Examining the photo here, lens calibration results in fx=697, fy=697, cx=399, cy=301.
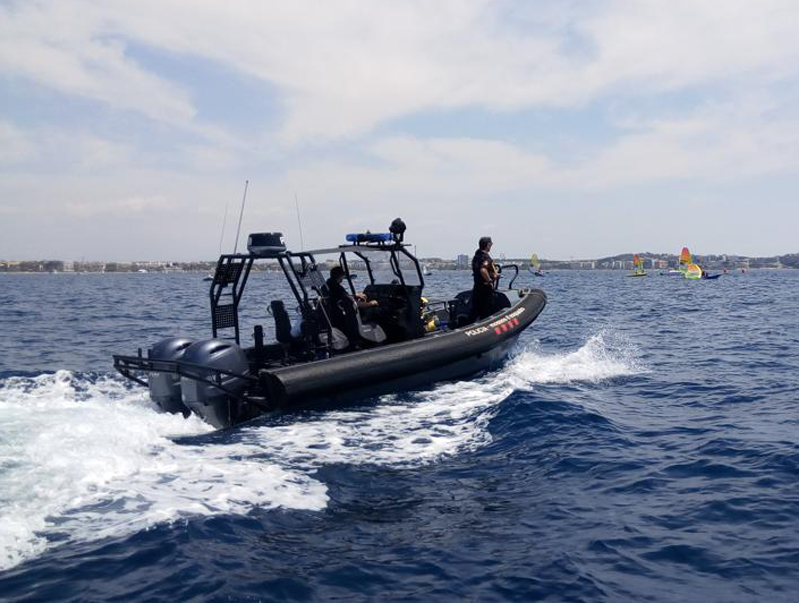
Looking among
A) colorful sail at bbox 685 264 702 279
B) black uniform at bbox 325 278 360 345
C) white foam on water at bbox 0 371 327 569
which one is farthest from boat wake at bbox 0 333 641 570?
colorful sail at bbox 685 264 702 279

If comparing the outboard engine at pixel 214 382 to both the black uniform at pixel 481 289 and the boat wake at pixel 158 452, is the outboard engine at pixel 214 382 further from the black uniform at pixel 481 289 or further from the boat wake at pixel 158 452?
the black uniform at pixel 481 289

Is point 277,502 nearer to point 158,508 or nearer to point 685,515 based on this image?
point 158,508

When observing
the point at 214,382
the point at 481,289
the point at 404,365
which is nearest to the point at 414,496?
the point at 214,382

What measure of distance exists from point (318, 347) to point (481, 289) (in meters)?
3.82

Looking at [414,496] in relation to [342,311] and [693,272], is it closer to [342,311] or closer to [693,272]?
[342,311]

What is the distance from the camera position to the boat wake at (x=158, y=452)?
4.83 metres

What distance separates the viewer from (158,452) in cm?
646

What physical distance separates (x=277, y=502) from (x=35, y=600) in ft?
6.44

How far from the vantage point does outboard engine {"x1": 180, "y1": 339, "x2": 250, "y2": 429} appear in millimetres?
7559

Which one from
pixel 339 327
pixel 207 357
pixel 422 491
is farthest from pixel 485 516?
pixel 339 327

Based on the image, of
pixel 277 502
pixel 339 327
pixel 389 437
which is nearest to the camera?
pixel 277 502

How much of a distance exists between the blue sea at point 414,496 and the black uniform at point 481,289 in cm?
219

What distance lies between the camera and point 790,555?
4.45 metres

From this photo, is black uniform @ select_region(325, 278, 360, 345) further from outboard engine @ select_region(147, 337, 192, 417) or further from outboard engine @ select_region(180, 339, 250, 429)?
outboard engine @ select_region(147, 337, 192, 417)
